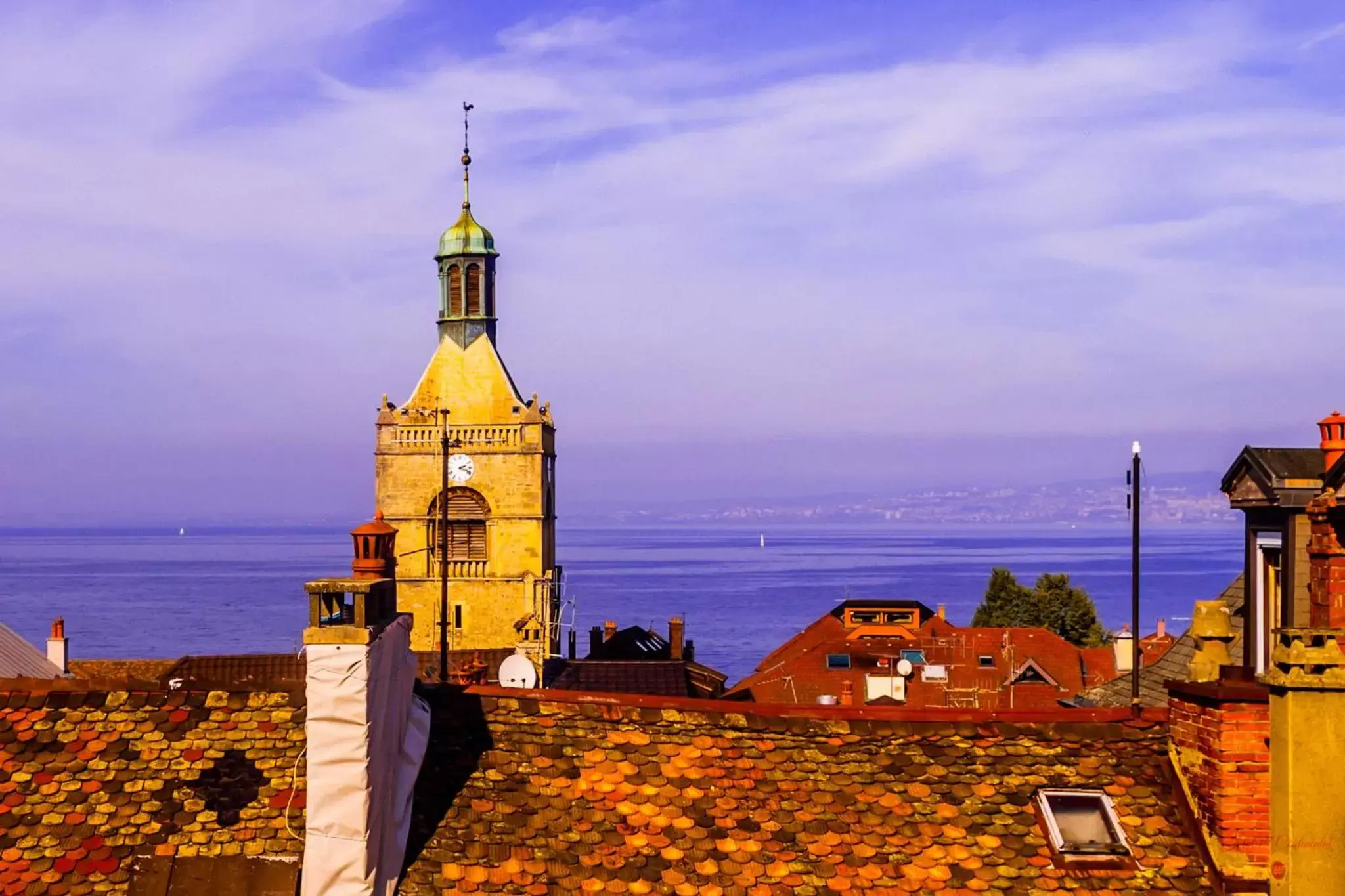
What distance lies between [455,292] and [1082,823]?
6515cm

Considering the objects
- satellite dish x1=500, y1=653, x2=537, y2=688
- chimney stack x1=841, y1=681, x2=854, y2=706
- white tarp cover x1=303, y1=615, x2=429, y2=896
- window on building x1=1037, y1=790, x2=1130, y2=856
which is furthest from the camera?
chimney stack x1=841, y1=681, x2=854, y2=706

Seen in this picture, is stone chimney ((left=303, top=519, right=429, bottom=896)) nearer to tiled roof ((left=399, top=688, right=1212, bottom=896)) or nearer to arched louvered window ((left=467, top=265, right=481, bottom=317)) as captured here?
tiled roof ((left=399, top=688, right=1212, bottom=896))

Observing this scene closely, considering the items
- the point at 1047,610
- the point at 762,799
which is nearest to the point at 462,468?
the point at 1047,610

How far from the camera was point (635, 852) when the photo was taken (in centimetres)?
1293

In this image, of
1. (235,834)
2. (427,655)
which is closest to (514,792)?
(235,834)

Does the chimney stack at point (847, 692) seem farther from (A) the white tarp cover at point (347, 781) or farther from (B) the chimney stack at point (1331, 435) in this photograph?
(A) the white tarp cover at point (347, 781)

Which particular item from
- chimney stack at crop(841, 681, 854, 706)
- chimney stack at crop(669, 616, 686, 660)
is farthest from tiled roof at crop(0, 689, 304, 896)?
chimney stack at crop(669, 616, 686, 660)

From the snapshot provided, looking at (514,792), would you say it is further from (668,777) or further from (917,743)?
(917,743)

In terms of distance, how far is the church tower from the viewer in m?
71.4

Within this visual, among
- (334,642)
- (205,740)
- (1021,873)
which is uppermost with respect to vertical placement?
(334,642)

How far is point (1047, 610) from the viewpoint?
308 feet

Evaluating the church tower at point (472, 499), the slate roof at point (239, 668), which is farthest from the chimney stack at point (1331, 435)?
the church tower at point (472, 499)

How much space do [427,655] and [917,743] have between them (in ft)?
137

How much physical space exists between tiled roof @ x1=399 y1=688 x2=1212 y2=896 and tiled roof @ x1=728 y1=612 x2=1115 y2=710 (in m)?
38.8
